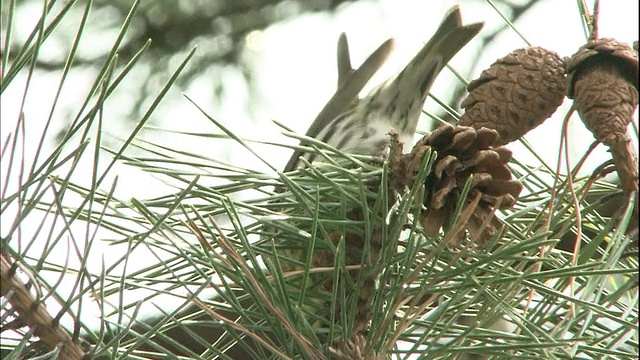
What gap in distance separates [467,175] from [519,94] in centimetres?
14

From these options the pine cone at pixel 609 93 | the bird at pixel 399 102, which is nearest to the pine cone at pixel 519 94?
the pine cone at pixel 609 93

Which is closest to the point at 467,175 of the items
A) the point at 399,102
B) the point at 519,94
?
the point at 519,94

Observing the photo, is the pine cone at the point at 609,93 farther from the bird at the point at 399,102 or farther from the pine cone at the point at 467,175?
the bird at the point at 399,102

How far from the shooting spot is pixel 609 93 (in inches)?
30.0

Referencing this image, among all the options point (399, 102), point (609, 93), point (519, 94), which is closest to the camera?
point (609, 93)

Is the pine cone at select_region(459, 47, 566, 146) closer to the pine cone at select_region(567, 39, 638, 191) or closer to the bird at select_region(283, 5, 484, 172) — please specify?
the pine cone at select_region(567, 39, 638, 191)

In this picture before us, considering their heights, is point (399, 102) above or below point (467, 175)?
above

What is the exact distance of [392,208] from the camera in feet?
2.60

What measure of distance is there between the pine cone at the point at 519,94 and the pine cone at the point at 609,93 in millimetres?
45

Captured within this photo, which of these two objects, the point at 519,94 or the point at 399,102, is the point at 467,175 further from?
the point at 399,102

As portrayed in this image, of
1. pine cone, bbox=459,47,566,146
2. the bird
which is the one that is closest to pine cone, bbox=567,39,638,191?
→ pine cone, bbox=459,47,566,146

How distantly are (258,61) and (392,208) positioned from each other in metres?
1.31

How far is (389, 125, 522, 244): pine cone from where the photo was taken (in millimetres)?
760

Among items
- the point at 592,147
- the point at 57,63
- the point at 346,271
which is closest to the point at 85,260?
the point at 346,271
